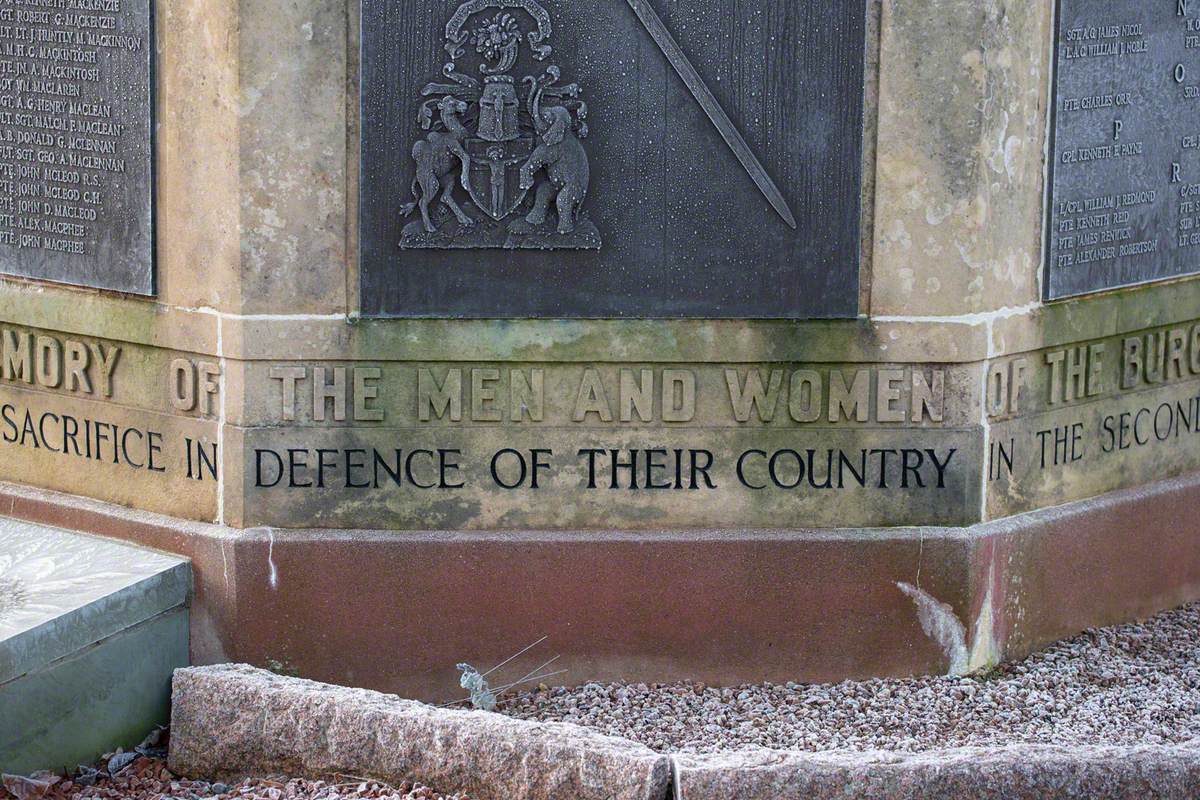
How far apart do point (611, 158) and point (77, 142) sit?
1936 mm

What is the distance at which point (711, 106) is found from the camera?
5793mm

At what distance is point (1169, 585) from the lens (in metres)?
6.91

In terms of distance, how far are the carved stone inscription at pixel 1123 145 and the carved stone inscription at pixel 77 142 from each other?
3.27 m

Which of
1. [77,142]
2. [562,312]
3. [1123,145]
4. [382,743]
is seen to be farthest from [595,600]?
[1123,145]

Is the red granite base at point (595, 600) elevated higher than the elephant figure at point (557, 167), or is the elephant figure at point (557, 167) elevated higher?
the elephant figure at point (557, 167)

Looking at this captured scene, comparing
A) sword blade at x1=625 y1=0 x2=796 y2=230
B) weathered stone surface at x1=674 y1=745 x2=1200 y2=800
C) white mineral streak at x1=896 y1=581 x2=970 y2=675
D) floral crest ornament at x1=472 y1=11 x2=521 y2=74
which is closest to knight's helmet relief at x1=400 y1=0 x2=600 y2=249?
floral crest ornament at x1=472 y1=11 x2=521 y2=74

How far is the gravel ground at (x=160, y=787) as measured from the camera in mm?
5078

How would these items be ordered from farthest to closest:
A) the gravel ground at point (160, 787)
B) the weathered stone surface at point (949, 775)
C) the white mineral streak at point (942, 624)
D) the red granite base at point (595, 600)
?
the white mineral streak at point (942, 624) < the red granite base at point (595, 600) < the gravel ground at point (160, 787) < the weathered stone surface at point (949, 775)

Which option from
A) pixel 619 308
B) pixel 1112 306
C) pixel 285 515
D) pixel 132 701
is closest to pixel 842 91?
pixel 619 308

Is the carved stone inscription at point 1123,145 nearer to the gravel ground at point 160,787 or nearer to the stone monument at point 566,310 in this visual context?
the stone monument at point 566,310

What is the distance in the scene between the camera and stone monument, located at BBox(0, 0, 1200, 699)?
575 centimetres

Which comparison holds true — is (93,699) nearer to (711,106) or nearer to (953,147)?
(711,106)

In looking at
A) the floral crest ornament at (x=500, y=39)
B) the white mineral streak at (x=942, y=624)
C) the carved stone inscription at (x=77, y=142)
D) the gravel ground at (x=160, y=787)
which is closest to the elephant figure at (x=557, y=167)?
the floral crest ornament at (x=500, y=39)

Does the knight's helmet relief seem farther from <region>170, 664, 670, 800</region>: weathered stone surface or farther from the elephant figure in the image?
<region>170, 664, 670, 800</region>: weathered stone surface
